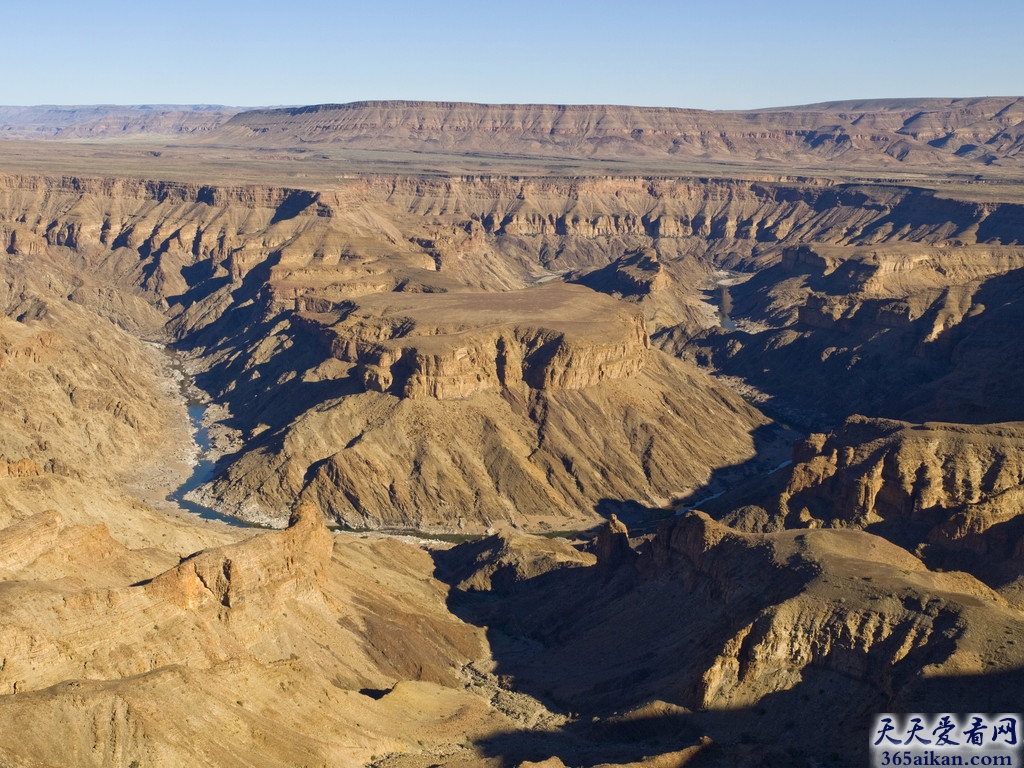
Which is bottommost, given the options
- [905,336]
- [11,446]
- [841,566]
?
[11,446]

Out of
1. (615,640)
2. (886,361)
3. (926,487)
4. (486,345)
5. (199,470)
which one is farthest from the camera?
(886,361)

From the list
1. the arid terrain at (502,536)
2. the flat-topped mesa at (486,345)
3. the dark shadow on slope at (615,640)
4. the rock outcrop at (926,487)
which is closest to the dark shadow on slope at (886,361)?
the arid terrain at (502,536)

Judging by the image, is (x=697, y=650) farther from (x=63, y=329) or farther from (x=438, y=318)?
(x=63, y=329)

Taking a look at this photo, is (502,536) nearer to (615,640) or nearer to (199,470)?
(615,640)

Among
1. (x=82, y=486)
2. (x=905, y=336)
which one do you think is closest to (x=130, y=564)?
(x=82, y=486)

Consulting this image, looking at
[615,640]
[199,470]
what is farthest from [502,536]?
[199,470]

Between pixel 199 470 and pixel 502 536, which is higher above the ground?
pixel 502 536

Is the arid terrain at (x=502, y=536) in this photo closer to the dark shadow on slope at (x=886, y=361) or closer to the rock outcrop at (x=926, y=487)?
the rock outcrop at (x=926, y=487)

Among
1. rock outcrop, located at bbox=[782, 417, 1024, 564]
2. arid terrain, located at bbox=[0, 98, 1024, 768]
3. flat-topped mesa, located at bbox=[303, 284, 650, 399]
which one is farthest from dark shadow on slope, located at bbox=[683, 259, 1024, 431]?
flat-topped mesa, located at bbox=[303, 284, 650, 399]
